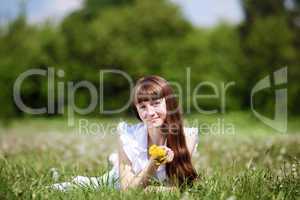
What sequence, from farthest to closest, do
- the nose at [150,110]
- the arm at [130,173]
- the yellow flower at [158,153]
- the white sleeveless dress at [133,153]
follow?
the white sleeveless dress at [133,153], the nose at [150,110], the arm at [130,173], the yellow flower at [158,153]

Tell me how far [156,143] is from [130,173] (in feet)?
1.11

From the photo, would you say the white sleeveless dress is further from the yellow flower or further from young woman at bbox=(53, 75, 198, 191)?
the yellow flower

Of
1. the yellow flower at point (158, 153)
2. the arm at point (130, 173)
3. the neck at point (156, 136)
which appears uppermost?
the neck at point (156, 136)

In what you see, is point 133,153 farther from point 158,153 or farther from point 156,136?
point 158,153

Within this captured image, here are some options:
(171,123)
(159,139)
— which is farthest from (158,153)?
(159,139)

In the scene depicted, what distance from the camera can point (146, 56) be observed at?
101 feet

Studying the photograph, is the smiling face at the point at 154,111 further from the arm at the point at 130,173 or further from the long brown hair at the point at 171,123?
the arm at the point at 130,173

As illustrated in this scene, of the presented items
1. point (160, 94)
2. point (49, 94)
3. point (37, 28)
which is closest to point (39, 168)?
point (160, 94)

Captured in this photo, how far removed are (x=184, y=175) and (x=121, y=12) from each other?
28652 mm

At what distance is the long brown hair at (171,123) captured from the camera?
4.90 metres

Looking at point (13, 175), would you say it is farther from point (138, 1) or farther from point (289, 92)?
point (138, 1)

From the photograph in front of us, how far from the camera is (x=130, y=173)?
4.96 metres

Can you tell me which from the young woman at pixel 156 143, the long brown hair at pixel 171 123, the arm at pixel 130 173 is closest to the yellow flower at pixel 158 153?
the arm at pixel 130 173

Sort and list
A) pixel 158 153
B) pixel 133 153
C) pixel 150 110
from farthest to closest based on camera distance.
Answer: pixel 133 153, pixel 150 110, pixel 158 153
